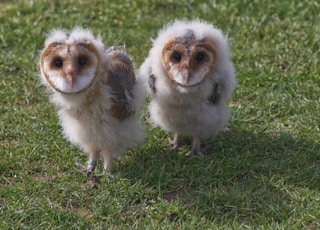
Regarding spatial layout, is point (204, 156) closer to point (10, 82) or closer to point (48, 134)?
point (48, 134)

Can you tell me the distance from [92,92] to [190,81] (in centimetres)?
73

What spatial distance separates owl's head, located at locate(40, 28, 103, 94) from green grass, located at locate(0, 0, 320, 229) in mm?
770

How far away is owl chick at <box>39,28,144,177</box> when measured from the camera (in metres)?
5.30

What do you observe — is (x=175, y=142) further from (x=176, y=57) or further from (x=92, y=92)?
(x=92, y=92)

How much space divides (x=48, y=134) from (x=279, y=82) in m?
2.18

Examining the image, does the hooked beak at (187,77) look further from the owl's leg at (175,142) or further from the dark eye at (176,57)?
the owl's leg at (175,142)

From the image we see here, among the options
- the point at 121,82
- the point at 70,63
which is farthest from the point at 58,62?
the point at 121,82

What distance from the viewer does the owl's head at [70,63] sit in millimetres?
5273

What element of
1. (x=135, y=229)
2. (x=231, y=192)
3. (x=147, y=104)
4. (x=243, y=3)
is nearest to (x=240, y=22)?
(x=243, y=3)

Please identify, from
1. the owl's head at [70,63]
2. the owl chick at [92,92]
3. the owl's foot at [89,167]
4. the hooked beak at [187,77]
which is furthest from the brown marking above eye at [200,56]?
the owl's foot at [89,167]

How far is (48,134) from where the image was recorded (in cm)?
629

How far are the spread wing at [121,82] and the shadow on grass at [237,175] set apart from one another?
0.48m

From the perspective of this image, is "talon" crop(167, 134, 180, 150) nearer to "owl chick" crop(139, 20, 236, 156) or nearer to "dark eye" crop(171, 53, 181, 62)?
"owl chick" crop(139, 20, 236, 156)

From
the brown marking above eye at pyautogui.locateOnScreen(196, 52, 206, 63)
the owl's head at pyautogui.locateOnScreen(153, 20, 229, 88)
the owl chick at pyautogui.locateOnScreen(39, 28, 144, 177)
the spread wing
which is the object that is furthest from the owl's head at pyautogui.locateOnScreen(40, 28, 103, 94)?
the brown marking above eye at pyautogui.locateOnScreen(196, 52, 206, 63)
